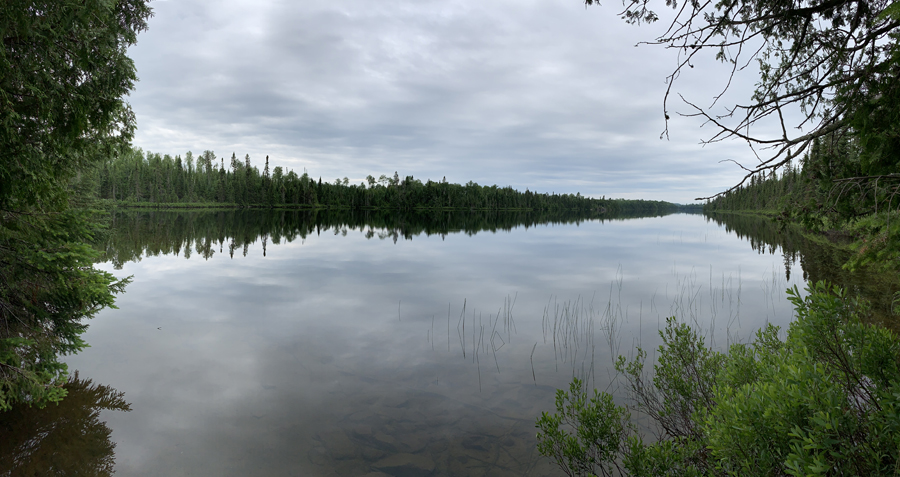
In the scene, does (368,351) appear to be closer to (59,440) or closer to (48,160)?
(59,440)

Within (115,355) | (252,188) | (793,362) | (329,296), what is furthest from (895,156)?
(252,188)

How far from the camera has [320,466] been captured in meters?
6.12

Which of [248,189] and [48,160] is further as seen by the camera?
[248,189]

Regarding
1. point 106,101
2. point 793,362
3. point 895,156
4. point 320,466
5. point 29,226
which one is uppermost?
point 106,101

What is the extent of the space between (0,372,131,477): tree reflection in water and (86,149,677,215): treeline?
10888 cm

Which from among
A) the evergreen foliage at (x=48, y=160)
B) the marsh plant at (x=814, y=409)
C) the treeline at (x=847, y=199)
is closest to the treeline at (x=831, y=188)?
the treeline at (x=847, y=199)

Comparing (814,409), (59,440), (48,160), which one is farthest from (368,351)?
(814,409)

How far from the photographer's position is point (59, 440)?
6305 mm

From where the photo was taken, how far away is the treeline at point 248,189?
11219cm

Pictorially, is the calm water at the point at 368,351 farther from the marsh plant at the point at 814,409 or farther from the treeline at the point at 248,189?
the treeline at the point at 248,189

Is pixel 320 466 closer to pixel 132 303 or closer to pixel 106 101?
pixel 106 101

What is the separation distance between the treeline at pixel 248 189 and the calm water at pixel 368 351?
101898mm

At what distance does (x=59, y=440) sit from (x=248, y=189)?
5134 inches

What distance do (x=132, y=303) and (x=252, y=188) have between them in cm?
12090
